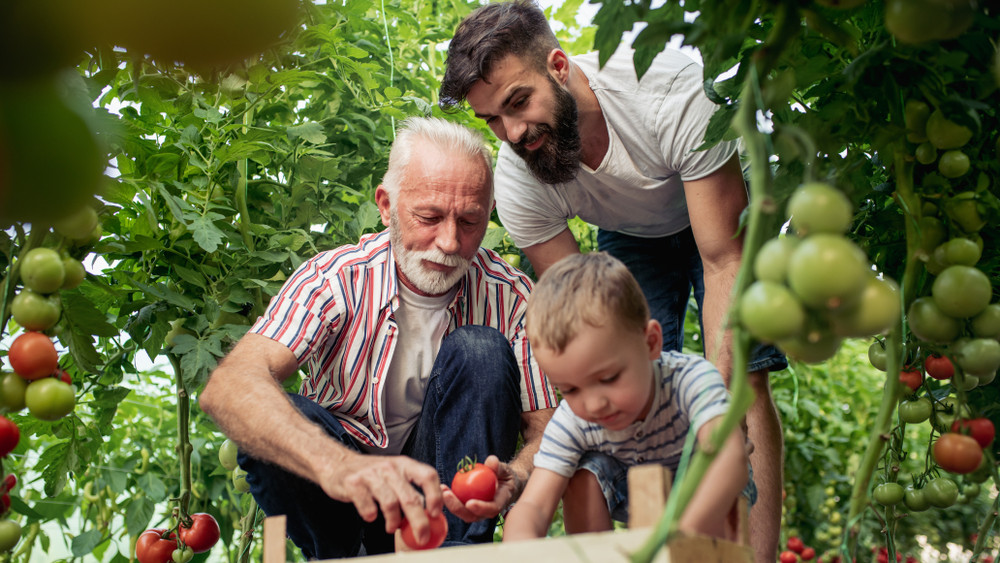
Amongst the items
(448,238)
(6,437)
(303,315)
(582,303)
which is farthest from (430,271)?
(6,437)

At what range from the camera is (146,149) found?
6.24 feet

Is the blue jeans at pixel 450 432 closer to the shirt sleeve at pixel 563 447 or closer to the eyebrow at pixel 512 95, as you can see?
the shirt sleeve at pixel 563 447

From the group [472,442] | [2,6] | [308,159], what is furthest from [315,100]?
[2,6]

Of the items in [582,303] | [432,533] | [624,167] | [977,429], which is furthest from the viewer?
[624,167]

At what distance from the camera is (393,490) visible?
122 cm

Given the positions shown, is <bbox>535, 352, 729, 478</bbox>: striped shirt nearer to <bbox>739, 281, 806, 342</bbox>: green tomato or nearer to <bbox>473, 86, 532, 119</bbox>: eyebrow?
<bbox>739, 281, 806, 342</bbox>: green tomato

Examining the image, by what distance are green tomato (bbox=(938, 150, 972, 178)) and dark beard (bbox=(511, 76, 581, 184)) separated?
1.13 metres

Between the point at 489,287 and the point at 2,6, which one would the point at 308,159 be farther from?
the point at 2,6

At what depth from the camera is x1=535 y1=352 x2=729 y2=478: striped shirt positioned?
4.68 feet

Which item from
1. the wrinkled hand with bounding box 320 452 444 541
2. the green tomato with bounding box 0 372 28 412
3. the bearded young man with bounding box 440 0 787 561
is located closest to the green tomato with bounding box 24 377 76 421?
the green tomato with bounding box 0 372 28 412

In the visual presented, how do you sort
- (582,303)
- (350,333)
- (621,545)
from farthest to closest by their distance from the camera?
(350,333), (582,303), (621,545)

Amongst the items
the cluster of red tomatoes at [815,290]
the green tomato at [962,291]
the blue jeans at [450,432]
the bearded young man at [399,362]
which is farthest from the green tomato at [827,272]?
the blue jeans at [450,432]

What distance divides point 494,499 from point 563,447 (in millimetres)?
153

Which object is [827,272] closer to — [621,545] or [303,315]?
[621,545]
